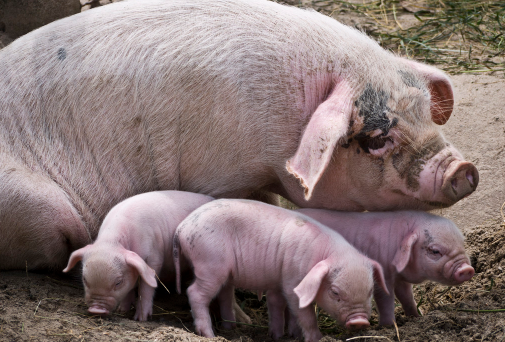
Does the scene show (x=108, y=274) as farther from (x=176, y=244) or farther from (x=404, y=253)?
(x=404, y=253)

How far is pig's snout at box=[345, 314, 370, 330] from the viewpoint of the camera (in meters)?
3.30

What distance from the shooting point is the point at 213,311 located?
13.1 feet

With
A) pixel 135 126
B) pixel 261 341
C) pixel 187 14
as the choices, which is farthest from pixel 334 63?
pixel 261 341

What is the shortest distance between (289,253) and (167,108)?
1130 mm

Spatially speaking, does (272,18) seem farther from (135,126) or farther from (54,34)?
(54,34)

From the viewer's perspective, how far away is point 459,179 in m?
3.63

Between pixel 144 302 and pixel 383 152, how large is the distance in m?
1.54

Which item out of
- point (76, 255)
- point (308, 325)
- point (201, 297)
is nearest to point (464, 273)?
point (308, 325)

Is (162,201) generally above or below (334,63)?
A: below

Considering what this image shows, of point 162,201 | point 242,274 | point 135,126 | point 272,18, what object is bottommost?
point 242,274

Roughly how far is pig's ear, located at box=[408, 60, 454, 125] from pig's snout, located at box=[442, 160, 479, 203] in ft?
2.12

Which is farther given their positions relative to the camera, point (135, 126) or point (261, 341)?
point (135, 126)

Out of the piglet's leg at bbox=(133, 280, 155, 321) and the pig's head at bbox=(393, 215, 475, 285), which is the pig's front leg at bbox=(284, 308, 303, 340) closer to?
the pig's head at bbox=(393, 215, 475, 285)

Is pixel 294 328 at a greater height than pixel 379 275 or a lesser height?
lesser
